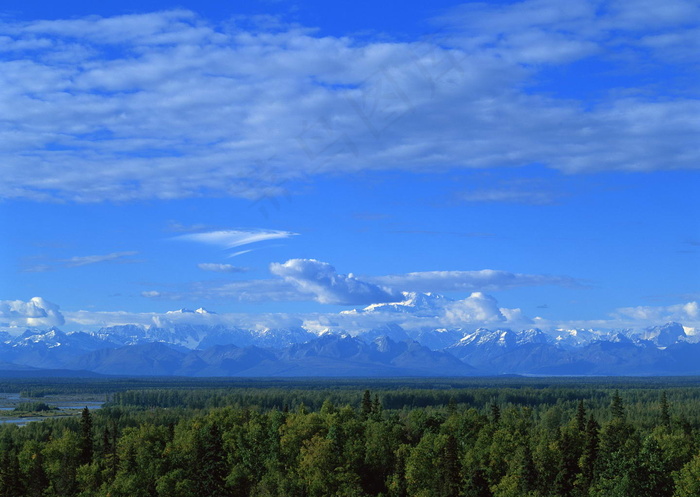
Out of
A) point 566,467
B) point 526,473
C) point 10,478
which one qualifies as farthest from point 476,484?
point 10,478

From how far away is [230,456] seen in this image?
161625 mm

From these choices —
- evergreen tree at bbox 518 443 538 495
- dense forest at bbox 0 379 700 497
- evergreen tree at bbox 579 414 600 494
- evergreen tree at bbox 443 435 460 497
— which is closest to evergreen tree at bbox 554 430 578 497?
dense forest at bbox 0 379 700 497

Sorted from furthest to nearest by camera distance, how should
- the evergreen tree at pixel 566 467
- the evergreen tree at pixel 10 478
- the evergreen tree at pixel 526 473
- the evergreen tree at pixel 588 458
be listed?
the evergreen tree at pixel 10 478, the evergreen tree at pixel 588 458, the evergreen tree at pixel 566 467, the evergreen tree at pixel 526 473

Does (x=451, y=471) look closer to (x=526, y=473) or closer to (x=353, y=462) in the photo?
(x=526, y=473)

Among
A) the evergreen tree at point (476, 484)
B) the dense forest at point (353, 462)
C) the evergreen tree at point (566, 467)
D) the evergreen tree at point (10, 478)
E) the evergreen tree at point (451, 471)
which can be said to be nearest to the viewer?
the dense forest at point (353, 462)

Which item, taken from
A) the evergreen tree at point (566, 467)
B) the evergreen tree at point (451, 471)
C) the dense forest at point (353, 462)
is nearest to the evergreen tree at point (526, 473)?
the dense forest at point (353, 462)

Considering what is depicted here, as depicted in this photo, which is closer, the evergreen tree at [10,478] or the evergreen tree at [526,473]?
the evergreen tree at [526,473]

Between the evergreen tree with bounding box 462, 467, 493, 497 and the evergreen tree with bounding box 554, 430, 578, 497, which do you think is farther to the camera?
the evergreen tree with bounding box 554, 430, 578, 497

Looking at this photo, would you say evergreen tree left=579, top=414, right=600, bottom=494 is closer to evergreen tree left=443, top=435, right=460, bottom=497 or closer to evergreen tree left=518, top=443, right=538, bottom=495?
evergreen tree left=518, top=443, right=538, bottom=495

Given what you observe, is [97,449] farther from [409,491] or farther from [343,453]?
[409,491]

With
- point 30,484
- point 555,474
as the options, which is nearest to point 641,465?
point 555,474

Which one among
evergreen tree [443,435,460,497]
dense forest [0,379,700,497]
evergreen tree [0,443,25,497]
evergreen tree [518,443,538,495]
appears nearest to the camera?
evergreen tree [518,443,538,495]

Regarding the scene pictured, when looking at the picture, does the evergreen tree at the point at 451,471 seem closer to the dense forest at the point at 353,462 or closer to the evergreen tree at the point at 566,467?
the dense forest at the point at 353,462

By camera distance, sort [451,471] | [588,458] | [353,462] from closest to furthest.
A: 1. [451,471]
2. [588,458]
3. [353,462]
